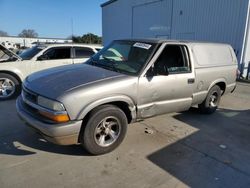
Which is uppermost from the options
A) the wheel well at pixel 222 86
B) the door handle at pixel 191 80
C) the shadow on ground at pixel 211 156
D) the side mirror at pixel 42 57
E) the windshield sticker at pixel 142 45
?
the windshield sticker at pixel 142 45

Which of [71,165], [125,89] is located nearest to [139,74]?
[125,89]

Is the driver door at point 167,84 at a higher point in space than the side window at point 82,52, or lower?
lower

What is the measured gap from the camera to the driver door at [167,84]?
3826mm

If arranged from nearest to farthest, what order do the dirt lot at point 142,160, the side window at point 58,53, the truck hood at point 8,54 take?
the dirt lot at point 142,160 < the truck hood at point 8,54 < the side window at point 58,53

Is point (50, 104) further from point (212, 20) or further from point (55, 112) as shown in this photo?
point (212, 20)

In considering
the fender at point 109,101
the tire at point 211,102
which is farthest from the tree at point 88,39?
the fender at point 109,101

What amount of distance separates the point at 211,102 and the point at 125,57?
2783 millimetres

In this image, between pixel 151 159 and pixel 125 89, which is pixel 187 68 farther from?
pixel 151 159

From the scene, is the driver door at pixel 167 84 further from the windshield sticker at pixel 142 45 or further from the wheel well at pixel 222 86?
the wheel well at pixel 222 86

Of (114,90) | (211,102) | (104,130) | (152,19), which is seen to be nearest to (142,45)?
(114,90)

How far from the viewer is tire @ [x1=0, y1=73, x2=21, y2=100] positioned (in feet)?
20.8

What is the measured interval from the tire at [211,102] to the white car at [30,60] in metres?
4.47

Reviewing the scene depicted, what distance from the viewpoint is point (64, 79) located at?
343 cm

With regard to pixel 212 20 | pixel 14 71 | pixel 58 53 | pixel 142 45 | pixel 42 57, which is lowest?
pixel 14 71
